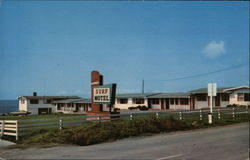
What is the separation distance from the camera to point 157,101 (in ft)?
148

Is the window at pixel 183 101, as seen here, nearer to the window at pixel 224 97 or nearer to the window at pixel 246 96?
the window at pixel 224 97

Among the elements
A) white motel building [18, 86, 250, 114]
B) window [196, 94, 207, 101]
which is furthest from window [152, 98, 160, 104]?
window [196, 94, 207, 101]

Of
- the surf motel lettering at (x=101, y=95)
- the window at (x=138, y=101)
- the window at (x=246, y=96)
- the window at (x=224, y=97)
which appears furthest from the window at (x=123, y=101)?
the surf motel lettering at (x=101, y=95)

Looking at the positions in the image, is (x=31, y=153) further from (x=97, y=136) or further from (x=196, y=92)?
(x=196, y=92)

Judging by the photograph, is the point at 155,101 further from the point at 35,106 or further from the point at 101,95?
the point at 35,106

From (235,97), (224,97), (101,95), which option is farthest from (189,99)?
(101,95)

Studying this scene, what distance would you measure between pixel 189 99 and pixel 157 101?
6.82m

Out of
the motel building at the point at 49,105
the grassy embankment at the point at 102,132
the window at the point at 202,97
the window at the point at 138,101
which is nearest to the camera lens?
the grassy embankment at the point at 102,132

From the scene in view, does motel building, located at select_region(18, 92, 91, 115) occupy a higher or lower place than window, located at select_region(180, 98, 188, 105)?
lower

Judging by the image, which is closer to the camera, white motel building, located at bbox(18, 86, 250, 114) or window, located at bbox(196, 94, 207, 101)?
white motel building, located at bbox(18, 86, 250, 114)

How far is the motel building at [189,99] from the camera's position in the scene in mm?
34719

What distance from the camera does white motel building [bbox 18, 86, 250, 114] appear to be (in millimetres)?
35000

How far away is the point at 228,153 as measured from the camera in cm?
762

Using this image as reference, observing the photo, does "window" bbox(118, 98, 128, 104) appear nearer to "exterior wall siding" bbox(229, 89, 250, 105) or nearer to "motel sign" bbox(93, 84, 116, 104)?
"exterior wall siding" bbox(229, 89, 250, 105)
